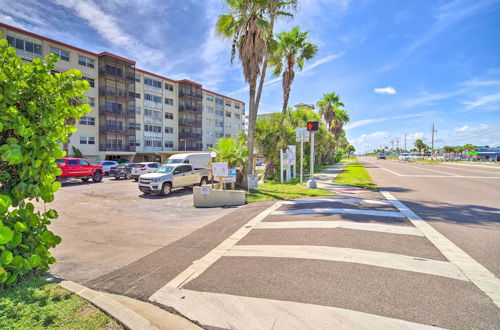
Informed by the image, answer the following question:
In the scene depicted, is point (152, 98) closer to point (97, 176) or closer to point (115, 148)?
point (115, 148)

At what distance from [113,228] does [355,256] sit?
6.36 metres

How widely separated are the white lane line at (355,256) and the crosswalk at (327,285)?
2 centimetres

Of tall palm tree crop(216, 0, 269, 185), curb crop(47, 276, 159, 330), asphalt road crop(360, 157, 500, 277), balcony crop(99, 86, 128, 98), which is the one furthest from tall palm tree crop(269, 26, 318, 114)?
balcony crop(99, 86, 128, 98)

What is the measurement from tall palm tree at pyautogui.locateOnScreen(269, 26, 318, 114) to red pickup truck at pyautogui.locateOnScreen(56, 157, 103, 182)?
16.0 m

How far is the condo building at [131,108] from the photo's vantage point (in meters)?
32.8

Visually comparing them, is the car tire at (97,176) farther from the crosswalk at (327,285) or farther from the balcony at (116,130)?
the crosswalk at (327,285)

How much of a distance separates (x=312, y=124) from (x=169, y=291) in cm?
1090

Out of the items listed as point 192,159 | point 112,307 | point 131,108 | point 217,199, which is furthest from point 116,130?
point 112,307

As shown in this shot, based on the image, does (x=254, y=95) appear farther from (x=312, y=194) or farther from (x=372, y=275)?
(x=372, y=275)

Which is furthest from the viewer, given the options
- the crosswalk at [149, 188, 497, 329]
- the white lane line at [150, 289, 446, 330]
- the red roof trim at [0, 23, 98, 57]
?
the red roof trim at [0, 23, 98, 57]

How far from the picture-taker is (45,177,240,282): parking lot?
466 centimetres

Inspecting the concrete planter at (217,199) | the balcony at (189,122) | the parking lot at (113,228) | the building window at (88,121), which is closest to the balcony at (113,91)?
the building window at (88,121)

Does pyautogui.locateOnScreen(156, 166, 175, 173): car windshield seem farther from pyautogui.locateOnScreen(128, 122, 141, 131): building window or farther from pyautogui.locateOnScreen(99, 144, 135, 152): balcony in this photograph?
pyautogui.locateOnScreen(128, 122, 141, 131): building window

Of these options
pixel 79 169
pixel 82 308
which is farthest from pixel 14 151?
pixel 79 169
